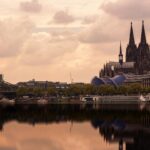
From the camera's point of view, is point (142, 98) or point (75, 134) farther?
point (142, 98)

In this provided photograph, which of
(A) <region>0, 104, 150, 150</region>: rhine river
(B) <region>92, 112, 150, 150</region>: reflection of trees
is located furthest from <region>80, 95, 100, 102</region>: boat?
(B) <region>92, 112, 150, 150</region>: reflection of trees

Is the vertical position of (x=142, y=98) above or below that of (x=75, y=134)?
above

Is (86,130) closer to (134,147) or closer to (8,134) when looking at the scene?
(8,134)

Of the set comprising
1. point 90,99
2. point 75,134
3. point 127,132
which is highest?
point 90,99

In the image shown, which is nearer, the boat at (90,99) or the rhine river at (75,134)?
the rhine river at (75,134)

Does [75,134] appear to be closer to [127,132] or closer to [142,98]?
[127,132]

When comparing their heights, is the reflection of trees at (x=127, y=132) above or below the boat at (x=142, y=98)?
below

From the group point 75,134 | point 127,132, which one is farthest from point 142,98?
point 75,134

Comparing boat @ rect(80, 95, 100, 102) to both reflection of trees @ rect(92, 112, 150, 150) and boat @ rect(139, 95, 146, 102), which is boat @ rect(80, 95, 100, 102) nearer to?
boat @ rect(139, 95, 146, 102)

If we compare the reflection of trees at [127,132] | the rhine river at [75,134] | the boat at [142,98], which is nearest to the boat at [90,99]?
the boat at [142,98]

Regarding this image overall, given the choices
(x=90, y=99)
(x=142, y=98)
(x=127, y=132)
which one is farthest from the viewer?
(x=90, y=99)

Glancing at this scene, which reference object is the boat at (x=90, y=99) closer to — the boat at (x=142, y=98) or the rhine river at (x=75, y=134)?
the boat at (x=142, y=98)

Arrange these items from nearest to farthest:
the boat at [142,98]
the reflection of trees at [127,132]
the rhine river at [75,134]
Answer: the rhine river at [75,134] < the reflection of trees at [127,132] < the boat at [142,98]

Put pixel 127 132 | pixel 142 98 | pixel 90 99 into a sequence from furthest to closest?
pixel 90 99
pixel 142 98
pixel 127 132
